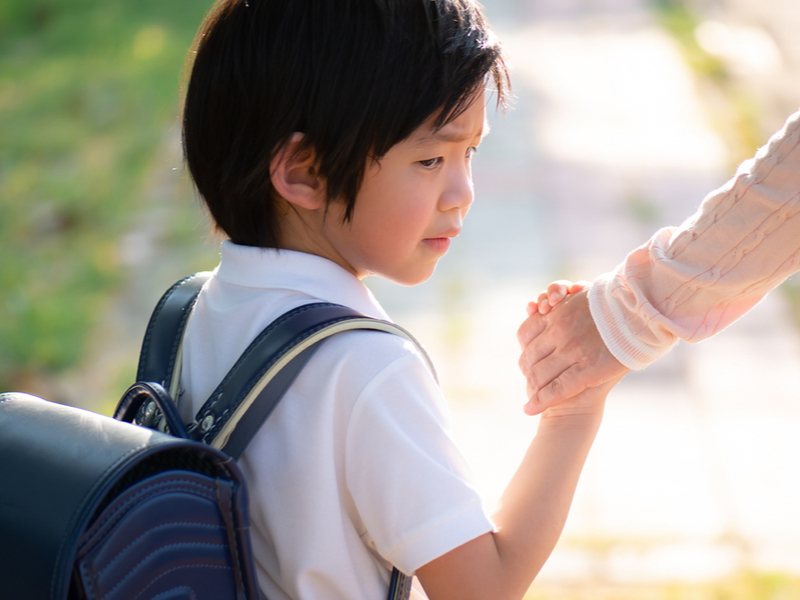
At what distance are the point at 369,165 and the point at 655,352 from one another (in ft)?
1.92

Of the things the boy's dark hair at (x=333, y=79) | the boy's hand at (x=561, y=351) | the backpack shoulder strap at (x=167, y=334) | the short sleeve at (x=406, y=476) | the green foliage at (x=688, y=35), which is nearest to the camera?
the short sleeve at (x=406, y=476)

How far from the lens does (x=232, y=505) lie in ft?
3.07

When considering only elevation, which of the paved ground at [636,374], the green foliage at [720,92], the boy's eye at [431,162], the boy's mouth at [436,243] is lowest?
the paved ground at [636,374]

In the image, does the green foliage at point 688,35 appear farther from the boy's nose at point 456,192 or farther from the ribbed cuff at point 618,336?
the boy's nose at point 456,192

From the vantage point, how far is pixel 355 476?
102 cm

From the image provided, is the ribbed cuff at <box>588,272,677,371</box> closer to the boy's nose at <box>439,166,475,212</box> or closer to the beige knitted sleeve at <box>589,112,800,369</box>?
the beige knitted sleeve at <box>589,112,800,369</box>

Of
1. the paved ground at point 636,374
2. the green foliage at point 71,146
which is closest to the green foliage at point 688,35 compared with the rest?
the paved ground at point 636,374

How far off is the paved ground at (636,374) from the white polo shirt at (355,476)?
1.56m

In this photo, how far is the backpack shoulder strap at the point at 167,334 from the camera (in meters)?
1.22

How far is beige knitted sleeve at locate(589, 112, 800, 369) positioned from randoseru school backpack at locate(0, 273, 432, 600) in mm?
503

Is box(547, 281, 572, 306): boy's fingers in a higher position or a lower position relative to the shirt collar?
lower

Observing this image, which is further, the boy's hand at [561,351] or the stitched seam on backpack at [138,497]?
the boy's hand at [561,351]

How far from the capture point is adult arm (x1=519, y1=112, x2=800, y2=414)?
139 cm

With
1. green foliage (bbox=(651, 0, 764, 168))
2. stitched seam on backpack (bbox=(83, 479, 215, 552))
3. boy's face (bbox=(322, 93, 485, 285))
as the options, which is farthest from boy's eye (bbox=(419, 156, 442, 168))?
green foliage (bbox=(651, 0, 764, 168))
